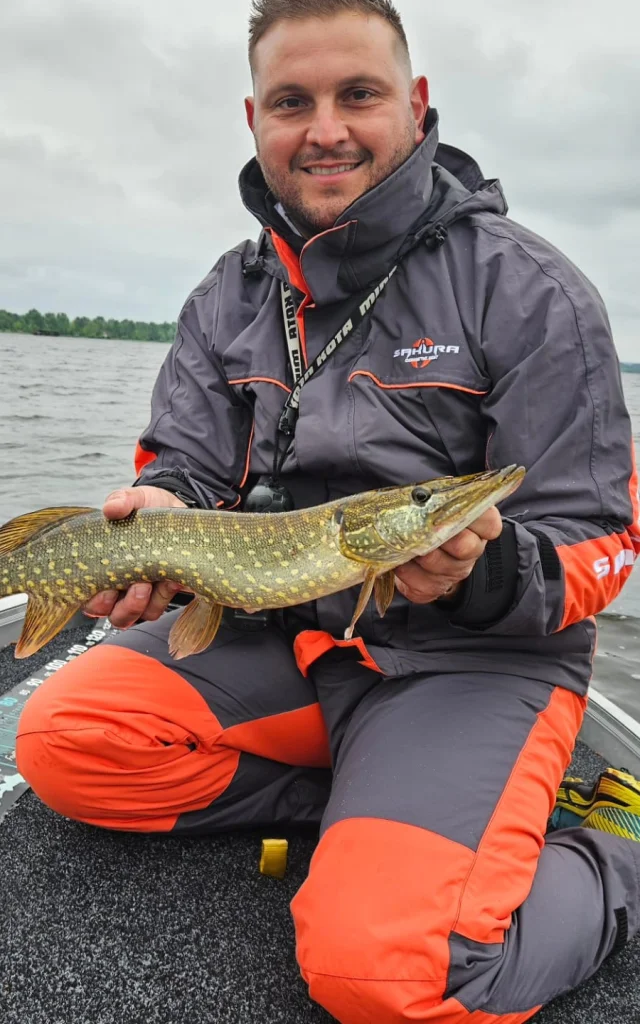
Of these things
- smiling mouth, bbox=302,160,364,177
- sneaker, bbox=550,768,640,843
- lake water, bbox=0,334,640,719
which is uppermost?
smiling mouth, bbox=302,160,364,177

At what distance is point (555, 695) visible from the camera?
7.86ft

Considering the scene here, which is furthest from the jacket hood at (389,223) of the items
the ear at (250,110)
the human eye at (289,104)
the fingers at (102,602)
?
the fingers at (102,602)

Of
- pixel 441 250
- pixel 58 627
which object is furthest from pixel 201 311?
pixel 58 627

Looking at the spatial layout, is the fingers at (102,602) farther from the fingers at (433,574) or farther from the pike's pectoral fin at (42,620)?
the fingers at (433,574)

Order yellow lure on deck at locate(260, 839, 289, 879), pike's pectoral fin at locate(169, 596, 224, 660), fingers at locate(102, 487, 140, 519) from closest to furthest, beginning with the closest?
1. yellow lure on deck at locate(260, 839, 289, 879)
2. fingers at locate(102, 487, 140, 519)
3. pike's pectoral fin at locate(169, 596, 224, 660)

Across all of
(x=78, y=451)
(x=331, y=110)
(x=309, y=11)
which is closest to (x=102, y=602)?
(x=331, y=110)

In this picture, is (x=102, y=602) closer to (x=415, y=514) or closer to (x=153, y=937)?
(x=153, y=937)

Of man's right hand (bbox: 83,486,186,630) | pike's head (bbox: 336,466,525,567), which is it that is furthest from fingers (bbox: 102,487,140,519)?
pike's head (bbox: 336,466,525,567)

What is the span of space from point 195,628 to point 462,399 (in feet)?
3.99

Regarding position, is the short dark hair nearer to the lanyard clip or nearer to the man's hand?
the lanyard clip

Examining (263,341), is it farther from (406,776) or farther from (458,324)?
(406,776)

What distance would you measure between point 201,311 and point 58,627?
1439mm

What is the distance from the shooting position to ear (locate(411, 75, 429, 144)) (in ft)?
9.37

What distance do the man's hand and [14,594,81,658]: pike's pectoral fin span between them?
1.22 meters
